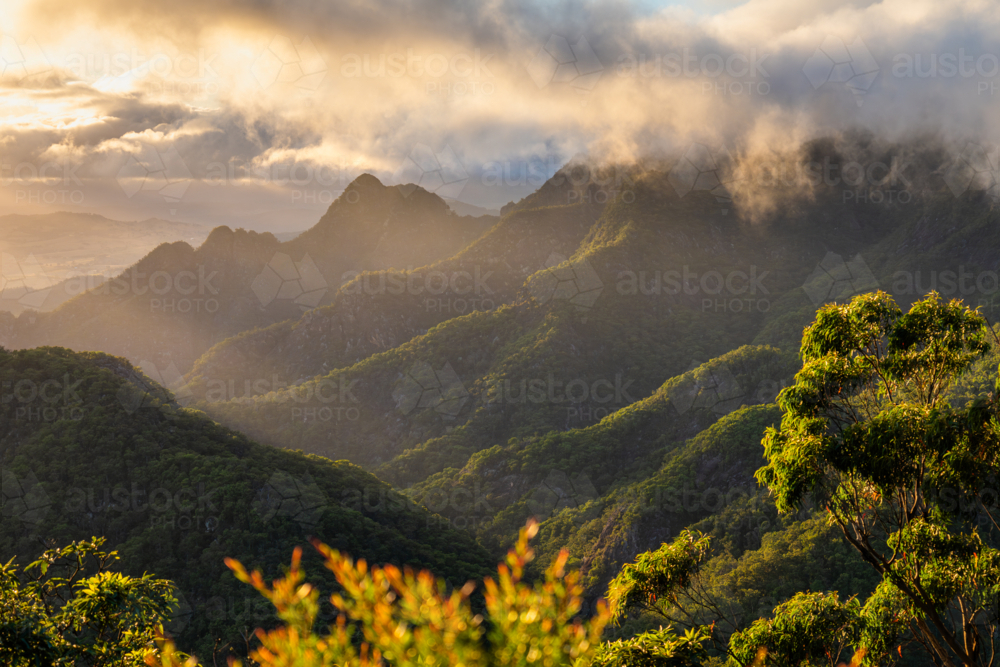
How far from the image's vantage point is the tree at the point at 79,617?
1001cm

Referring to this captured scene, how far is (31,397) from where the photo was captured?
44.8m

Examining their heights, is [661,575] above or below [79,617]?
below

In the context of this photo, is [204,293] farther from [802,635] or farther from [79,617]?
[802,635]

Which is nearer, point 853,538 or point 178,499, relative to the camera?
point 853,538

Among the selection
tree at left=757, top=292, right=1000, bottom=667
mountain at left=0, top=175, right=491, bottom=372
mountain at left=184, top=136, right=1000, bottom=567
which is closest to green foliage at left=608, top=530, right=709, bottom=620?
tree at left=757, top=292, right=1000, bottom=667

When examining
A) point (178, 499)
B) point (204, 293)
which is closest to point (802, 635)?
point (178, 499)

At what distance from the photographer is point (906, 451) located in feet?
43.9

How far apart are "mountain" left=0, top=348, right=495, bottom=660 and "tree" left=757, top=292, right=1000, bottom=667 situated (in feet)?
100

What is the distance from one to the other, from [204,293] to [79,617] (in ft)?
625

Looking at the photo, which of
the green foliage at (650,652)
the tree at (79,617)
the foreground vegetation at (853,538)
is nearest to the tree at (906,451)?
the foreground vegetation at (853,538)

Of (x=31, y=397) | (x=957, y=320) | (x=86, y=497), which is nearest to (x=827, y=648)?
(x=957, y=320)

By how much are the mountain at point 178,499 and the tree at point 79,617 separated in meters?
20.7

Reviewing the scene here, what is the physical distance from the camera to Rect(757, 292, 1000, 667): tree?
12969 millimetres

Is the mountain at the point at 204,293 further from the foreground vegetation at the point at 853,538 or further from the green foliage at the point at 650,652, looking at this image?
the green foliage at the point at 650,652
